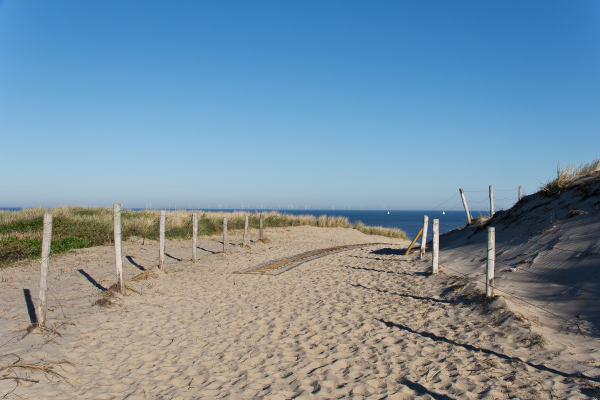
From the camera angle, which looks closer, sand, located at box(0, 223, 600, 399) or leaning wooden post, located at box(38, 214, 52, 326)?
sand, located at box(0, 223, 600, 399)

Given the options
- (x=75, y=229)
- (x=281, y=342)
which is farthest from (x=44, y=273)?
(x=75, y=229)

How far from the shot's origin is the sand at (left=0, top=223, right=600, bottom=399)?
4262mm

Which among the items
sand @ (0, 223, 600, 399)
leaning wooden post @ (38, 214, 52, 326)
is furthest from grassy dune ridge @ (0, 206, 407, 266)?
leaning wooden post @ (38, 214, 52, 326)

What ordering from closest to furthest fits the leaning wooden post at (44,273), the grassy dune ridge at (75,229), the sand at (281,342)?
the sand at (281,342) → the leaning wooden post at (44,273) → the grassy dune ridge at (75,229)

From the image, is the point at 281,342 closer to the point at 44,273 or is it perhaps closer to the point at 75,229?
the point at 44,273

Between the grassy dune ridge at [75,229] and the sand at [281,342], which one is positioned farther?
the grassy dune ridge at [75,229]

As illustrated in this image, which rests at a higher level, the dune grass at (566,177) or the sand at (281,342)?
the dune grass at (566,177)

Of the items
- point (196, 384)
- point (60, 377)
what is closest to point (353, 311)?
point (196, 384)

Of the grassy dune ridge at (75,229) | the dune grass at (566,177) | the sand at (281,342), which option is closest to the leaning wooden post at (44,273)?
A: the sand at (281,342)

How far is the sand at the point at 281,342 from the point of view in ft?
14.0

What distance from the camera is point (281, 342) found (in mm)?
5887

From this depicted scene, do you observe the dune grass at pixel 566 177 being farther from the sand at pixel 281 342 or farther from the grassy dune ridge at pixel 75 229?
the grassy dune ridge at pixel 75 229

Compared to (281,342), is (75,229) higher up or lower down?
higher up

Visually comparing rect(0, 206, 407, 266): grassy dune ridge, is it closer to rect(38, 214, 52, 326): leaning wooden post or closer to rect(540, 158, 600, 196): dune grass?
rect(38, 214, 52, 326): leaning wooden post
